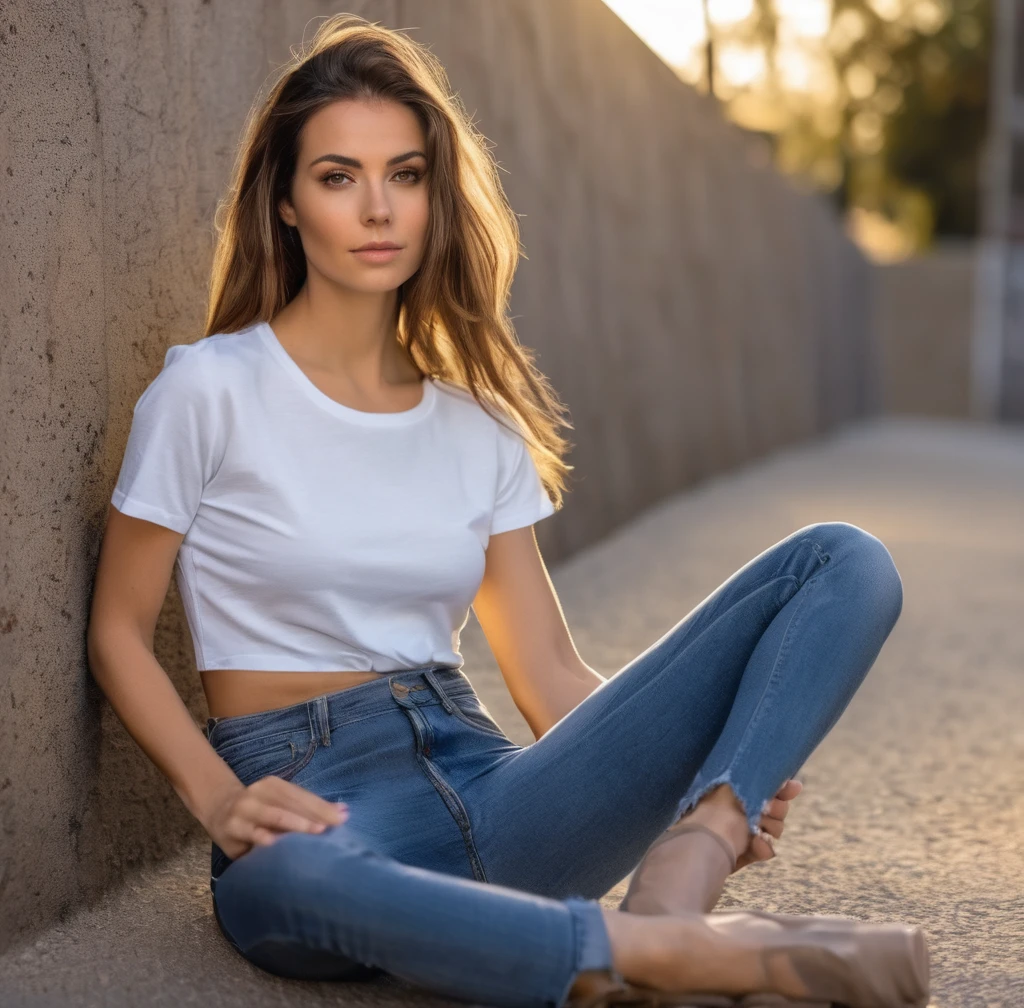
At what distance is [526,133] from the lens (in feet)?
16.3

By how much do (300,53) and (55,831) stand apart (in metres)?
1.60

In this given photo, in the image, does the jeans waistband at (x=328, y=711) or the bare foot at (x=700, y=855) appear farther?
the jeans waistband at (x=328, y=711)

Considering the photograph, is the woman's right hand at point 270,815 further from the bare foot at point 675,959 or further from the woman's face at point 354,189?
the woman's face at point 354,189

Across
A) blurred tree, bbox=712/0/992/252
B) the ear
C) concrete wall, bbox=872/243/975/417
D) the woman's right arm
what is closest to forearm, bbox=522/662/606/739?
the woman's right arm

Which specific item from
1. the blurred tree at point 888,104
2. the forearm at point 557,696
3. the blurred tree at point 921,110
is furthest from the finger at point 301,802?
the blurred tree at point 921,110

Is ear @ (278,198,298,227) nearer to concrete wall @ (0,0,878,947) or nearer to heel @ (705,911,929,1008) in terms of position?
concrete wall @ (0,0,878,947)

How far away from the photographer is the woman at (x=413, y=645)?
5.50 feet

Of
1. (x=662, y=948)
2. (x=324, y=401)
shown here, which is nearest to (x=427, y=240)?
(x=324, y=401)

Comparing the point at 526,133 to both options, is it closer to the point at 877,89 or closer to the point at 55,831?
the point at 55,831

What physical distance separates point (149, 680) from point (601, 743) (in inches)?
23.6

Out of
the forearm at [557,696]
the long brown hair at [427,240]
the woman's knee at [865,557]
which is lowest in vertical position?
the forearm at [557,696]

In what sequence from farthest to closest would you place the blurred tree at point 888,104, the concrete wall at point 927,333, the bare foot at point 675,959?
the blurred tree at point 888,104 → the concrete wall at point 927,333 → the bare foot at point 675,959

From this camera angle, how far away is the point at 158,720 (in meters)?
1.93

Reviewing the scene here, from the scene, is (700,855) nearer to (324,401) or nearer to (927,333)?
(324,401)
